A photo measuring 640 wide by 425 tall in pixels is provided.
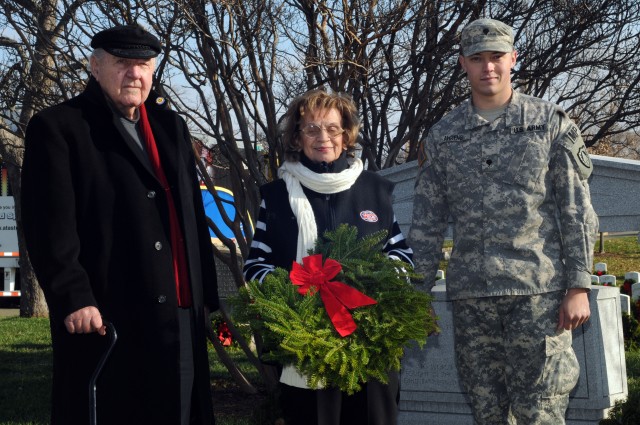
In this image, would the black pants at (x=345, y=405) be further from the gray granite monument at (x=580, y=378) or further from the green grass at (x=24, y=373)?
the green grass at (x=24, y=373)

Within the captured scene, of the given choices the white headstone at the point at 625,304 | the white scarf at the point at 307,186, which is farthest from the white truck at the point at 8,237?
the white scarf at the point at 307,186

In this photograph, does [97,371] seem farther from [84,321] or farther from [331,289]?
[331,289]

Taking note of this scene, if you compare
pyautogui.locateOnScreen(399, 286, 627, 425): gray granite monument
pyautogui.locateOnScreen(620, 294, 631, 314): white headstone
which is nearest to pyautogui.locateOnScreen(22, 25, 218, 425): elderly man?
pyautogui.locateOnScreen(399, 286, 627, 425): gray granite monument

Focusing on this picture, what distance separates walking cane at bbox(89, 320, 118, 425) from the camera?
2.96 meters

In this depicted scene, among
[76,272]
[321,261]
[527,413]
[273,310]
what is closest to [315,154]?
[321,261]

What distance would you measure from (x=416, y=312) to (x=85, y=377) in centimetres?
123

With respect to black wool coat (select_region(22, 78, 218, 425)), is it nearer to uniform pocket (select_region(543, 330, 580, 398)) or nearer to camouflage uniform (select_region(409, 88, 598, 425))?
camouflage uniform (select_region(409, 88, 598, 425))

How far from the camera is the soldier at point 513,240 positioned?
3396mm

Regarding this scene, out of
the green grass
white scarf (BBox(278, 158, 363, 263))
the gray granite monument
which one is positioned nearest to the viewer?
white scarf (BBox(278, 158, 363, 263))

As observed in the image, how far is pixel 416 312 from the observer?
2.99m

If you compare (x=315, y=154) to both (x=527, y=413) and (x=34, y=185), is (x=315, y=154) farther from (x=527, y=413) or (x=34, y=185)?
(x=527, y=413)

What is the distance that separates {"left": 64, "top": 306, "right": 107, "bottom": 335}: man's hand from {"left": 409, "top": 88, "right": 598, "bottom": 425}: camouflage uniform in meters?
1.50

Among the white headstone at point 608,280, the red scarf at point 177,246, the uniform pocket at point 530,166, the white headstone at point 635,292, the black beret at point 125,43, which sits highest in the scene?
the black beret at point 125,43

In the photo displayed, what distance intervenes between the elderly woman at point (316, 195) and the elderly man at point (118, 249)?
30 centimetres
